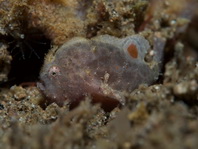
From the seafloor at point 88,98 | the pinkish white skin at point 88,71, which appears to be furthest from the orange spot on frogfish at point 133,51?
the seafloor at point 88,98

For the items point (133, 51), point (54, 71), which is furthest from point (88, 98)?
point (133, 51)

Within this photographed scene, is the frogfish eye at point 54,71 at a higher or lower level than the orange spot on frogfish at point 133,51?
lower

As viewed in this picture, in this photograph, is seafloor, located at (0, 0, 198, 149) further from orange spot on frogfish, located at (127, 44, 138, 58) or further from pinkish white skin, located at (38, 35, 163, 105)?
orange spot on frogfish, located at (127, 44, 138, 58)

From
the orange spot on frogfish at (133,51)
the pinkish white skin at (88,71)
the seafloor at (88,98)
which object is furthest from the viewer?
the orange spot on frogfish at (133,51)

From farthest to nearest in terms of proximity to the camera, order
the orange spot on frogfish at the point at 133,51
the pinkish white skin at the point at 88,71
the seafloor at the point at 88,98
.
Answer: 1. the orange spot on frogfish at the point at 133,51
2. the pinkish white skin at the point at 88,71
3. the seafloor at the point at 88,98

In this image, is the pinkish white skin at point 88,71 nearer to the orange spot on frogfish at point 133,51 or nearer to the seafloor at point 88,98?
the orange spot on frogfish at point 133,51

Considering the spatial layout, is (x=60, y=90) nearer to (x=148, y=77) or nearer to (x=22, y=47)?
(x=22, y=47)

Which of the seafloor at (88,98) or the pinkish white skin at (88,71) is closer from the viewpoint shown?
the seafloor at (88,98)

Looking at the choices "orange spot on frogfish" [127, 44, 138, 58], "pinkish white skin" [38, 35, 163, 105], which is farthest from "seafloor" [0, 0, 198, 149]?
"orange spot on frogfish" [127, 44, 138, 58]
